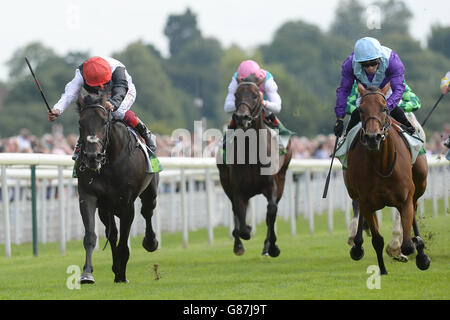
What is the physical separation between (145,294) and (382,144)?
Answer: 227cm

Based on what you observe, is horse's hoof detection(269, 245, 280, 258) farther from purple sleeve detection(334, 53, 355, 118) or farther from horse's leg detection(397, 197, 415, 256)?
horse's leg detection(397, 197, 415, 256)

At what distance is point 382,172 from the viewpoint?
8312 mm

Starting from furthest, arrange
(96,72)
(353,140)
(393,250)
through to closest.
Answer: (393,250) → (353,140) → (96,72)

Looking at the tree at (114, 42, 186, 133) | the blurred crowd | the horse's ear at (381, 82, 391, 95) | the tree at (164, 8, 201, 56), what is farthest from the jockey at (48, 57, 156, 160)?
the tree at (164, 8, 201, 56)

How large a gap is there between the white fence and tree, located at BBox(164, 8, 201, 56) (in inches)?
4267

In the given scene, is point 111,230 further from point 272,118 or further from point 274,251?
point 272,118

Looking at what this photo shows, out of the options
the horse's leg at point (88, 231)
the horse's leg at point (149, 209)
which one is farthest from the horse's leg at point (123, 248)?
the horse's leg at point (149, 209)

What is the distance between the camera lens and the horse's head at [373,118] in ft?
25.7

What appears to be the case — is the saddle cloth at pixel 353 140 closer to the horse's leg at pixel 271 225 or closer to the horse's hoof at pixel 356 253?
the horse's hoof at pixel 356 253

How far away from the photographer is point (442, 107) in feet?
127

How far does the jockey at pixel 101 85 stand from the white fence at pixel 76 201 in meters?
2.75

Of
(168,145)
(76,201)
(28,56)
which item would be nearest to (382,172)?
(76,201)

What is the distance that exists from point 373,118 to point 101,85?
88.1 inches

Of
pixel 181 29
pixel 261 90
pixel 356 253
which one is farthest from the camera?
pixel 181 29
